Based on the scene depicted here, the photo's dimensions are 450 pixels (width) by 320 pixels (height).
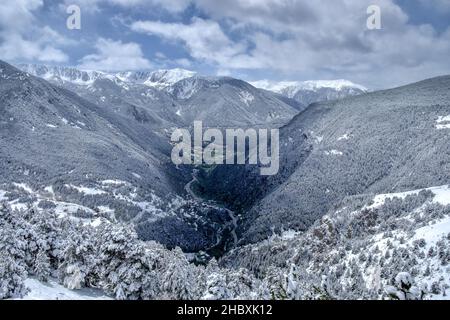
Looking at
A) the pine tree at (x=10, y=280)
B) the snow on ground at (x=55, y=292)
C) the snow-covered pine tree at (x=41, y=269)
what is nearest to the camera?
the pine tree at (x=10, y=280)

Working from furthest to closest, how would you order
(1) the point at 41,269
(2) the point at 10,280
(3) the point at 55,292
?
1. (1) the point at 41,269
2. (3) the point at 55,292
3. (2) the point at 10,280

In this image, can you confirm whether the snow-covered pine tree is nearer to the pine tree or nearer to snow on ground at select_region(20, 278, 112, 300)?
snow on ground at select_region(20, 278, 112, 300)

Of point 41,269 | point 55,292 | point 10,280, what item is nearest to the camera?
point 10,280

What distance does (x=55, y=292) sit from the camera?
57.2 meters

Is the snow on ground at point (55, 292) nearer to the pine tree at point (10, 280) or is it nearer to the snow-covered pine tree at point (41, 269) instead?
the snow-covered pine tree at point (41, 269)

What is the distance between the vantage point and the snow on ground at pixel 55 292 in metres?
53.7

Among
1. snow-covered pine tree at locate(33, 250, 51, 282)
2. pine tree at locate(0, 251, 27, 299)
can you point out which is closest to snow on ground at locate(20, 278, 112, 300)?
snow-covered pine tree at locate(33, 250, 51, 282)

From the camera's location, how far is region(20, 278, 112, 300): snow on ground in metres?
53.7

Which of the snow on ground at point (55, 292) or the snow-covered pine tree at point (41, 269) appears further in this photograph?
the snow-covered pine tree at point (41, 269)

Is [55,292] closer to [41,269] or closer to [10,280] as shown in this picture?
[41,269]

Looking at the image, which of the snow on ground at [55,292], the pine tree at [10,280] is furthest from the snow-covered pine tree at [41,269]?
the pine tree at [10,280]

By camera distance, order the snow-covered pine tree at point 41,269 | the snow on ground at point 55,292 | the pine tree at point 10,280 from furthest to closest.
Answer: the snow-covered pine tree at point 41,269
the snow on ground at point 55,292
the pine tree at point 10,280

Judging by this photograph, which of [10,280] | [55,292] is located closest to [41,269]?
[55,292]
